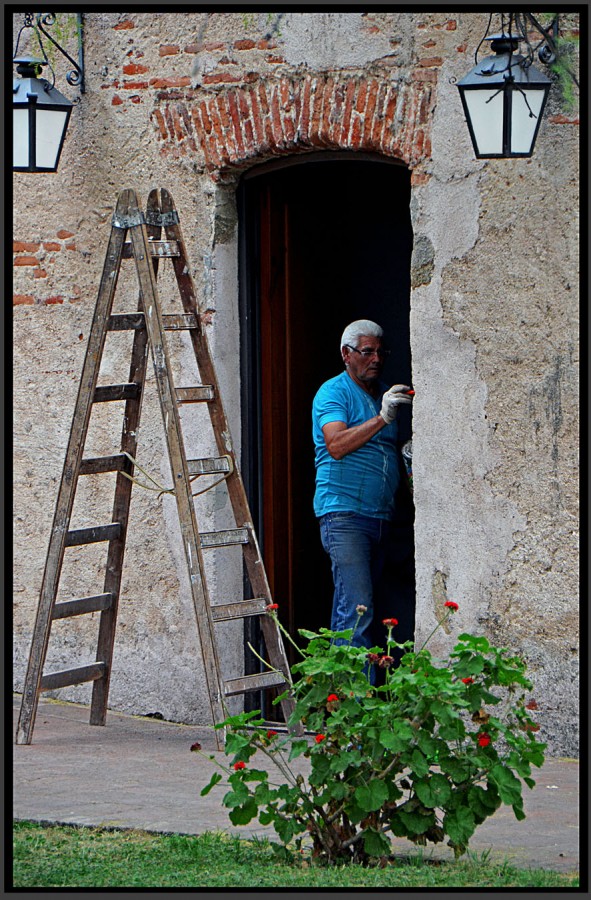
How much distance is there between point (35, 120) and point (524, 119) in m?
2.40

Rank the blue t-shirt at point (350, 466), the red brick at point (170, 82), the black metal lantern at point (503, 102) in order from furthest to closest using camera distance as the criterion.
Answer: the red brick at point (170, 82), the blue t-shirt at point (350, 466), the black metal lantern at point (503, 102)

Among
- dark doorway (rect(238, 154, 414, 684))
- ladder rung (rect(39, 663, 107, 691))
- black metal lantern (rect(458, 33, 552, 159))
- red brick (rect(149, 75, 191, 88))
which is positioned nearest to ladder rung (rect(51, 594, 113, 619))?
ladder rung (rect(39, 663, 107, 691))

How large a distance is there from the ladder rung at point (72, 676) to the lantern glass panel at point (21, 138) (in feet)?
8.16

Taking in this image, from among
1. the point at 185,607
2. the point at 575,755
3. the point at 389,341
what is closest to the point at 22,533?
the point at 185,607

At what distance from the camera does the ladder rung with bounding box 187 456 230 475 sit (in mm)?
6141

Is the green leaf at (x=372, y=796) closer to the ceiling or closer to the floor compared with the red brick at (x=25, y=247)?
closer to the floor

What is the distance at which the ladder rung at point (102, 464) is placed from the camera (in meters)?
6.30

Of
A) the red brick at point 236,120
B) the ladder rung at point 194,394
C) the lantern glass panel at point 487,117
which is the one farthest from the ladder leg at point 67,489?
the lantern glass panel at point 487,117

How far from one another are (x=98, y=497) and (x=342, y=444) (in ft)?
5.21

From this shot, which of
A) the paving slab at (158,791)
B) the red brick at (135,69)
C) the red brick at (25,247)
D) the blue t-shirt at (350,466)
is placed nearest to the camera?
the paving slab at (158,791)

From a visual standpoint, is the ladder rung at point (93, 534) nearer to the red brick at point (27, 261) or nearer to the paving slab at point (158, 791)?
the paving slab at point (158, 791)

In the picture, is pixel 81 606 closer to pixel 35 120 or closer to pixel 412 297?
pixel 412 297

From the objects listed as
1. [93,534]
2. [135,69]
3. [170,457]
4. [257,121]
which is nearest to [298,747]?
[170,457]

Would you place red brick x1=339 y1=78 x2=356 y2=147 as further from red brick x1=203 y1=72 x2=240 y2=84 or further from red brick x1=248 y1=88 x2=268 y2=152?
red brick x1=203 y1=72 x2=240 y2=84
